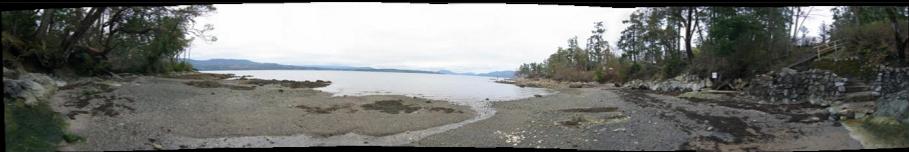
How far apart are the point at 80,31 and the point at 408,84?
10.3ft

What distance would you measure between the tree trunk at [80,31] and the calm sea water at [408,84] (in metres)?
1.38

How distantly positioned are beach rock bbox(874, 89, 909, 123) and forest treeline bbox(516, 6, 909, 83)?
12.3 inches

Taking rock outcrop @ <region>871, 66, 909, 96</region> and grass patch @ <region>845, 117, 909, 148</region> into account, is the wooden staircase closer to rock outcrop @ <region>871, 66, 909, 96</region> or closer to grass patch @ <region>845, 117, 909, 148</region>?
rock outcrop @ <region>871, 66, 909, 96</region>

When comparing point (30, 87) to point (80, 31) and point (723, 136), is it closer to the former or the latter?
point (80, 31)

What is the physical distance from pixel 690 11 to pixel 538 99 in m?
1.74

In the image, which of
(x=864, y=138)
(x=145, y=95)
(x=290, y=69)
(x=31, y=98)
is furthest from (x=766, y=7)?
(x=31, y=98)

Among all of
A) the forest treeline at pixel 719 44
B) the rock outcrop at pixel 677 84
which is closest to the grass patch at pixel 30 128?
the forest treeline at pixel 719 44

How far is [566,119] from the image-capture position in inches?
181

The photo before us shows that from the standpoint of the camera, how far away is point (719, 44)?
15.1 feet

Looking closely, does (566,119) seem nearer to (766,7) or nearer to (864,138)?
(766,7)

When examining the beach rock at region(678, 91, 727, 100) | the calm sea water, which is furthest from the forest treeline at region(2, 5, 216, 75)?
the beach rock at region(678, 91, 727, 100)

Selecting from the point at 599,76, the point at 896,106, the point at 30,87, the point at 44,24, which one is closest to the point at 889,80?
the point at 896,106

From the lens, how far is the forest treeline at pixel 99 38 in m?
3.89

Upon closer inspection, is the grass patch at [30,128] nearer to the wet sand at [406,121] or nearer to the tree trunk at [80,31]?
the wet sand at [406,121]
